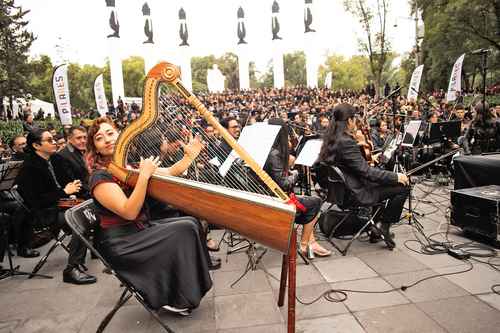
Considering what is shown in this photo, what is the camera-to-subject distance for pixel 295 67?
7981 cm

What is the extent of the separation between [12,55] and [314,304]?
2839cm

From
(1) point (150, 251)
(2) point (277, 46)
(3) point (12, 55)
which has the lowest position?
(1) point (150, 251)

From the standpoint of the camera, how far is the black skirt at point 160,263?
2.44 m

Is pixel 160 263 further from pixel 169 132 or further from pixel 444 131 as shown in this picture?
pixel 444 131

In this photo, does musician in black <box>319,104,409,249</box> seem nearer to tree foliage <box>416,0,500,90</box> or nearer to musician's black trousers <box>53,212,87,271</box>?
musician's black trousers <box>53,212,87,271</box>

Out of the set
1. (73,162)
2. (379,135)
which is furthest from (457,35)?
(73,162)

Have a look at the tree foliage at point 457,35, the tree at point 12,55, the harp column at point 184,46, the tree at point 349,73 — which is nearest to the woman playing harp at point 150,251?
the tree foliage at point 457,35

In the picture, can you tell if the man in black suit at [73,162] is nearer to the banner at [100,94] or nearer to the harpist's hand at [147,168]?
the harpist's hand at [147,168]

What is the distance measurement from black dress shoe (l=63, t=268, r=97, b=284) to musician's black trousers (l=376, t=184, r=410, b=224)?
127 inches

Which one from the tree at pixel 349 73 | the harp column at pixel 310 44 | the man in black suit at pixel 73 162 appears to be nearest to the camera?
the man in black suit at pixel 73 162

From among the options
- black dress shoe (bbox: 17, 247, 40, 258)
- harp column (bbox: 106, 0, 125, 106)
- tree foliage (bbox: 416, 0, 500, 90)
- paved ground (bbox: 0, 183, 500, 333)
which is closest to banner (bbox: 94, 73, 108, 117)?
black dress shoe (bbox: 17, 247, 40, 258)

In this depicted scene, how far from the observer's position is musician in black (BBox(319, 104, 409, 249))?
381cm

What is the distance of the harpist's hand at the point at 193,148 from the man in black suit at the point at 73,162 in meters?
Answer: 2.28

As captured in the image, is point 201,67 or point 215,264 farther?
point 201,67
